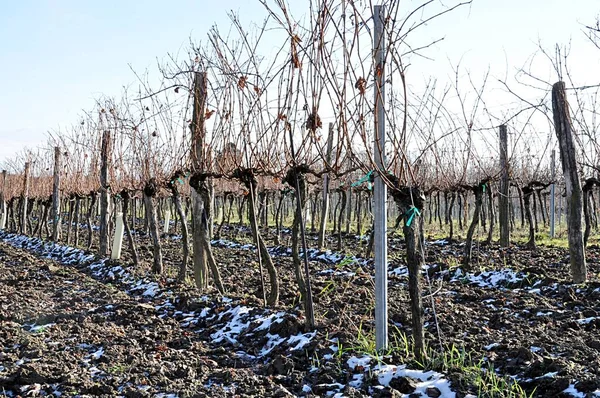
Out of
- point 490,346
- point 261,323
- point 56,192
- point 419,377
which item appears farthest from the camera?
point 56,192

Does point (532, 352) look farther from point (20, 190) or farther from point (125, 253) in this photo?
point (20, 190)

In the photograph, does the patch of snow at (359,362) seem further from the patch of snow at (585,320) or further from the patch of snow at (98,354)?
the patch of snow at (585,320)

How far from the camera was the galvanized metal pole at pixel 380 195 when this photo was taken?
3.72m

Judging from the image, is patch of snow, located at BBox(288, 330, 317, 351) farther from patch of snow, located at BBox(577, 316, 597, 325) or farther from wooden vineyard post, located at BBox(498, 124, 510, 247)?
wooden vineyard post, located at BBox(498, 124, 510, 247)

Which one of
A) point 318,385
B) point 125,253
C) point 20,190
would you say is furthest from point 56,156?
point 318,385

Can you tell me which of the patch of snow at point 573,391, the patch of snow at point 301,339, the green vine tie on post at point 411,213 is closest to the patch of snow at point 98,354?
the patch of snow at point 301,339

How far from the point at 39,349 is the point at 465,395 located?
3.41 metres

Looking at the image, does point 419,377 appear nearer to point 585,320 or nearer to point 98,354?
point 585,320

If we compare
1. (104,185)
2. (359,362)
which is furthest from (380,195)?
(104,185)

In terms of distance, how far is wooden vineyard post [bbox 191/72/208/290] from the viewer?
691cm

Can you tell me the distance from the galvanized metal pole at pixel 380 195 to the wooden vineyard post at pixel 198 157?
11.6 feet

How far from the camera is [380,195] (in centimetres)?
383

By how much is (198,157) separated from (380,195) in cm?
372

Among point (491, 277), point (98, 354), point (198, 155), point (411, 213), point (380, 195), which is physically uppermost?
point (198, 155)
